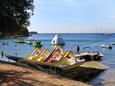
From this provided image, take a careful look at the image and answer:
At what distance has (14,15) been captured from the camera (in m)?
17.5

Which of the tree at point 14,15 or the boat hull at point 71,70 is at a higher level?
the tree at point 14,15

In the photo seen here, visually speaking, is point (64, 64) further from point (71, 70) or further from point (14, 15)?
point (14, 15)

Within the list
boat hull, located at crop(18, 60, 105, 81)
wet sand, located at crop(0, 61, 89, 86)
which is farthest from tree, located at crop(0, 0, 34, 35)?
boat hull, located at crop(18, 60, 105, 81)

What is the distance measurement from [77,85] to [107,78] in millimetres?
15494

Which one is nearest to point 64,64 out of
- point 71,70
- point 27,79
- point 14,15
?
point 71,70

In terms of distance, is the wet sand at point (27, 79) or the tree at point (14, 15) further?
the tree at point (14, 15)

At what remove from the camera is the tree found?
16.8 metres

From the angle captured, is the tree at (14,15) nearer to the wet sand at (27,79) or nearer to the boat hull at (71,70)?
the wet sand at (27,79)

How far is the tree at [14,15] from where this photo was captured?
16766 mm

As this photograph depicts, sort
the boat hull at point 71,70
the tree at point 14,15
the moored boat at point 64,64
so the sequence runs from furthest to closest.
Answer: the moored boat at point 64,64
the boat hull at point 71,70
the tree at point 14,15

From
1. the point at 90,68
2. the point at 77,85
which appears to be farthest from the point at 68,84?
the point at 90,68

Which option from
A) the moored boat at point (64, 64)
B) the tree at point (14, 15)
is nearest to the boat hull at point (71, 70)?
the moored boat at point (64, 64)

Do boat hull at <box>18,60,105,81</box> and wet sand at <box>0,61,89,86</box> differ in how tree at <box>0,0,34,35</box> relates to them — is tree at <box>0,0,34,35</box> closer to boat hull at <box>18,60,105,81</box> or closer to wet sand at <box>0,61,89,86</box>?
wet sand at <box>0,61,89,86</box>

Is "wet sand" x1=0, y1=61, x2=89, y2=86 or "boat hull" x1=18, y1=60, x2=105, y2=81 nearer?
"wet sand" x1=0, y1=61, x2=89, y2=86
